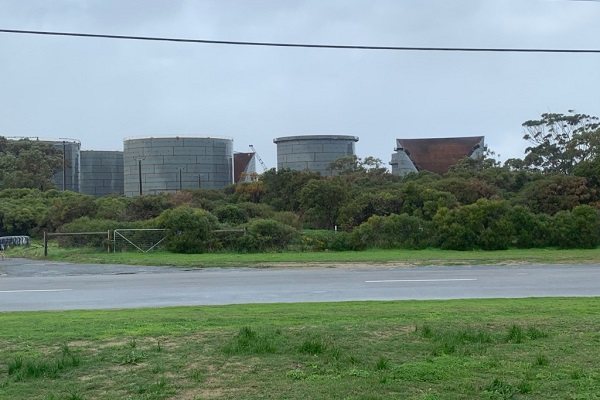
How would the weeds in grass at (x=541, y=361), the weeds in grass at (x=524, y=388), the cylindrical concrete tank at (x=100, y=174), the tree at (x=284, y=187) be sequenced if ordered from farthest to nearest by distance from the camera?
the cylindrical concrete tank at (x=100, y=174)
the tree at (x=284, y=187)
the weeds in grass at (x=541, y=361)
the weeds in grass at (x=524, y=388)

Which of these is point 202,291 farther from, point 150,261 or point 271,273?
point 150,261

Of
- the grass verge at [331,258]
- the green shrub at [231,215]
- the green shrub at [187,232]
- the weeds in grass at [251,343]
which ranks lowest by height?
the weeds in grass at [251,343]

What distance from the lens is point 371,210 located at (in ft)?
125

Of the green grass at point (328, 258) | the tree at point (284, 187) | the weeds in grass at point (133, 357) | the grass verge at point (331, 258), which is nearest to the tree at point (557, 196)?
the grass verge at point (331, 258)

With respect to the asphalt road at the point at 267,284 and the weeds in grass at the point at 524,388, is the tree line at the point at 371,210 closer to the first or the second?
the asphalt road at the point at 267,284

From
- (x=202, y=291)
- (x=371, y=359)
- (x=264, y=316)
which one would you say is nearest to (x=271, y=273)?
(x=202, y=291)

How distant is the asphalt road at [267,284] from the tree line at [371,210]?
7428mm

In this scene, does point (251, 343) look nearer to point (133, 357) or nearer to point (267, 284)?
point (133, 357)

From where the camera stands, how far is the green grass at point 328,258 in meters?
24.8

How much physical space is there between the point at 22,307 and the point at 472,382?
34.6 ft

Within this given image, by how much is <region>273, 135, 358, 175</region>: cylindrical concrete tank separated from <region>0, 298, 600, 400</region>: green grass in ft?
179

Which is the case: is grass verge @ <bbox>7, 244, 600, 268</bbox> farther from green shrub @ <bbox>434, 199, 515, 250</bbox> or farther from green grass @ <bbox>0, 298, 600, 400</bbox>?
green grass @ <bbox>0, 298, 600, 400</bbox>

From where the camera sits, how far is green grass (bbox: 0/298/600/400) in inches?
269

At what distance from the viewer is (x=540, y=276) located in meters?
19.5
